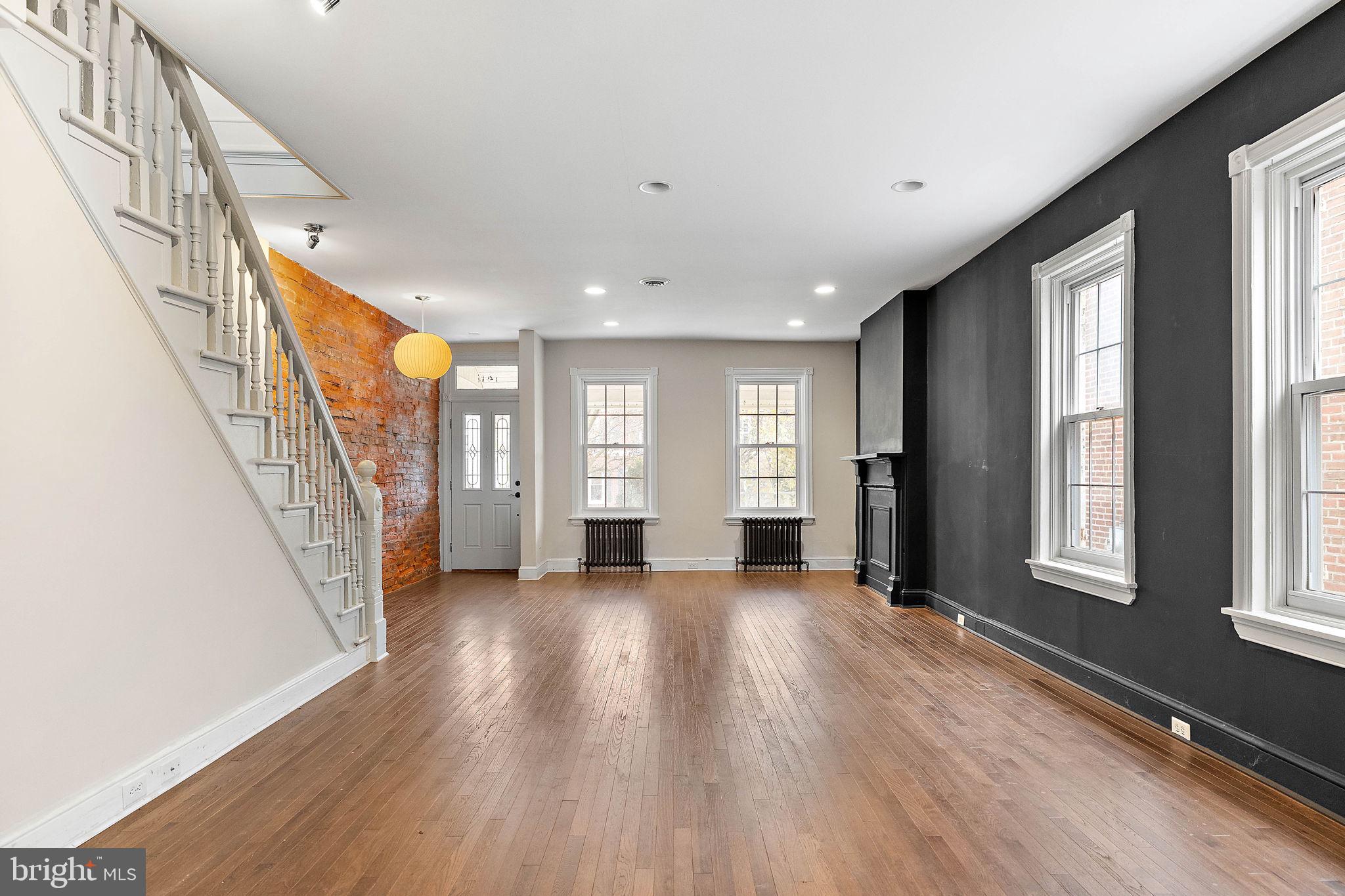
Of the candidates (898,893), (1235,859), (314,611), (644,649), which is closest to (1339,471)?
(1235,859)

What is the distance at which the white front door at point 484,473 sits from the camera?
31.9 ft

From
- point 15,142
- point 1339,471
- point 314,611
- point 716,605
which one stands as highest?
point 15,142

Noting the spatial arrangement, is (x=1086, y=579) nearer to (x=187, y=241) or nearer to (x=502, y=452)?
(x=187, y=241)

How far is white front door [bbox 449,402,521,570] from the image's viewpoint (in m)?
9.72

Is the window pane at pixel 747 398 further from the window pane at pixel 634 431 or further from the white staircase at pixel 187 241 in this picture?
the white staircase at pixel 187 241

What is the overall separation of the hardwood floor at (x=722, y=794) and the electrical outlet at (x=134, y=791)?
54 millimetres

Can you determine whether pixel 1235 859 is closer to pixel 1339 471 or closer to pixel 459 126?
pixel 1339 471

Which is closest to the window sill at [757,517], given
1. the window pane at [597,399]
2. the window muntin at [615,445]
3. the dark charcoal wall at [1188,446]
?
the window muntin at [615,445]

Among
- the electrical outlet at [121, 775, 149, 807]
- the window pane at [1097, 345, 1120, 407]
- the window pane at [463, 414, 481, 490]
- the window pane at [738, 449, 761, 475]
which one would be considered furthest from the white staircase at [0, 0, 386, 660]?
the window pane at [738, 449, 761, 475]

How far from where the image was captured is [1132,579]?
3773 millimetres

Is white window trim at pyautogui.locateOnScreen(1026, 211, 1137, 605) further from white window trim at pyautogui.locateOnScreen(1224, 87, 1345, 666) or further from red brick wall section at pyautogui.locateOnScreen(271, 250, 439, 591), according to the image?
red brick wall section at pyautogui.locateOnScreen(271, 250, 439, 591)

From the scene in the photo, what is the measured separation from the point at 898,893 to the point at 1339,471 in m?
2.28

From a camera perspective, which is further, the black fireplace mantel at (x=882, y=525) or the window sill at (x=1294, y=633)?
the black fireplace mantel at (x=882, y=525)

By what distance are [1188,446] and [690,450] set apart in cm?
664
